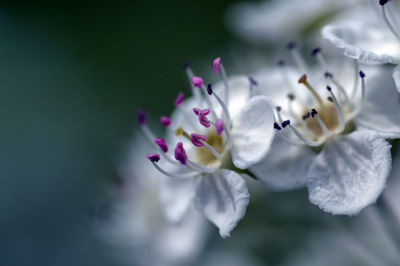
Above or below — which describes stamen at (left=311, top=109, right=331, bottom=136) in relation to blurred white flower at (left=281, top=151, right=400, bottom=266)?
above

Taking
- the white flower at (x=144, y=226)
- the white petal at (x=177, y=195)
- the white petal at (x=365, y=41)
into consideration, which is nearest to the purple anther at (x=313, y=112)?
the white petal at (x=365, y=41)

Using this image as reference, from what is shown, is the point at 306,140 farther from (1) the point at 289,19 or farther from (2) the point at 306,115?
(1) the point at 289,19

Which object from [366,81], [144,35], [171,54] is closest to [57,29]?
[144,35]

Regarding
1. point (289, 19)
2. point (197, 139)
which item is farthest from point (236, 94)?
point (289, 19)

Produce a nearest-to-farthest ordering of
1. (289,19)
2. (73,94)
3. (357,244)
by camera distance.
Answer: (357,244) < (289,19) < (73,94)

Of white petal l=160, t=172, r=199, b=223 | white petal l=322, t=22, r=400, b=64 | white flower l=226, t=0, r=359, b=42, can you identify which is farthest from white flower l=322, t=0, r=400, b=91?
white flower l=226, t=0, r=359, b=42

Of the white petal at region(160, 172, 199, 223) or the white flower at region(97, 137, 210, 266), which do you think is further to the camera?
the white flower at region(97, 137, 210, 266)

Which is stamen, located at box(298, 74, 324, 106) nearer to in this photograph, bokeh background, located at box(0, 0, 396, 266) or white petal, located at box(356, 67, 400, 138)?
white petal, located at box(356, 67, 400, 138)
